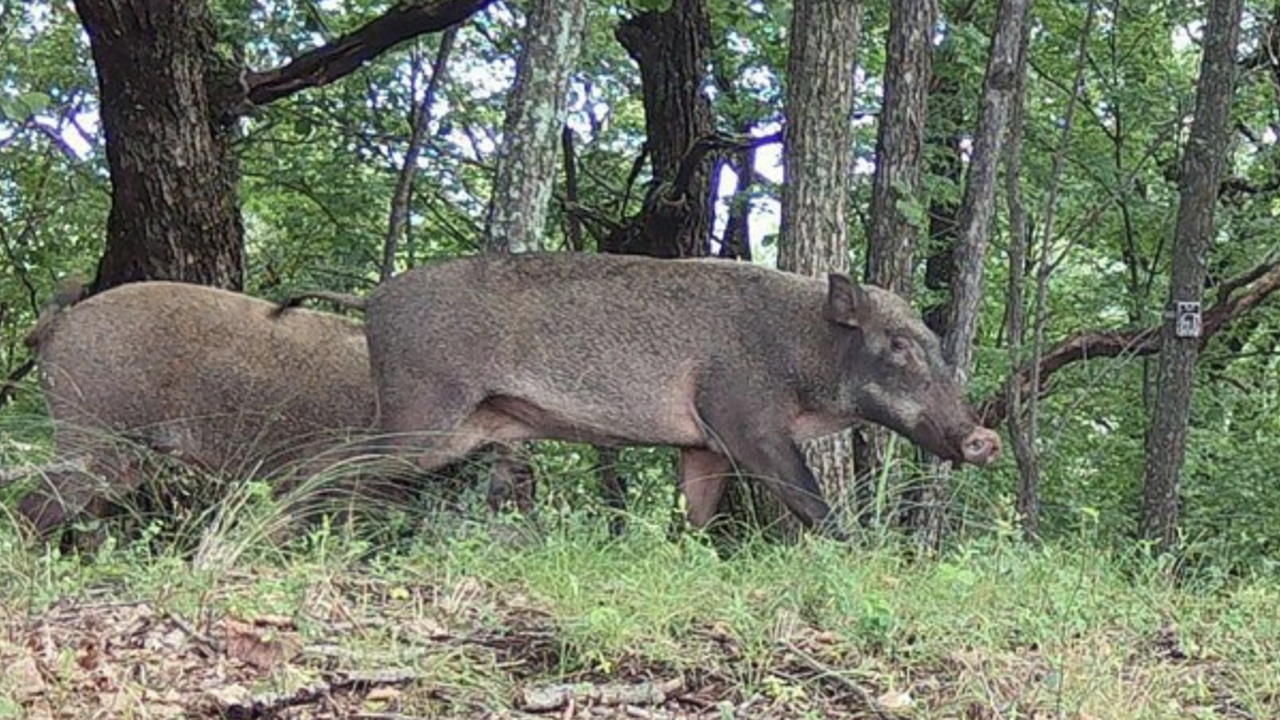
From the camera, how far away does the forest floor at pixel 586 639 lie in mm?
3635

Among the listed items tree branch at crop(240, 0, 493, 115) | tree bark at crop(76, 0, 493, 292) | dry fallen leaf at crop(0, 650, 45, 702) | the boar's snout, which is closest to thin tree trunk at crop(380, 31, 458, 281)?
tree branch at crop(240, 0, 493, 115)

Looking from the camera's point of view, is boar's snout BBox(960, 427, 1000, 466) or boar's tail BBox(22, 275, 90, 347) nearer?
boar's snout BBox(960, 427, 1000, 466)

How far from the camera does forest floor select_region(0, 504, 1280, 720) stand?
3635mm

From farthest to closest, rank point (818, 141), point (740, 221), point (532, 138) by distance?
point (740, 221), point (818, 141), point (532, 138)

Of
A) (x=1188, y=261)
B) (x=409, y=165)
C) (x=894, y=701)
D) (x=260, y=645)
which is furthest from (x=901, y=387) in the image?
(x=409, y=165)

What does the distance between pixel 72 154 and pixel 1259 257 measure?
9286 millimetres

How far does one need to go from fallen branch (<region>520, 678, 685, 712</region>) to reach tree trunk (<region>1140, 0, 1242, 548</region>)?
4966mm

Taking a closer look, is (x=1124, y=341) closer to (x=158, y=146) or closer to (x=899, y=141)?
(x=899, y=141)

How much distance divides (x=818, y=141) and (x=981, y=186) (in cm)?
127

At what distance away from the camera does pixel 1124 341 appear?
11.2m

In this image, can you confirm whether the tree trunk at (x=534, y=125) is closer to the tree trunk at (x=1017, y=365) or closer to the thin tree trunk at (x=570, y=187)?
the tree trunk at (x=1017, y=365)

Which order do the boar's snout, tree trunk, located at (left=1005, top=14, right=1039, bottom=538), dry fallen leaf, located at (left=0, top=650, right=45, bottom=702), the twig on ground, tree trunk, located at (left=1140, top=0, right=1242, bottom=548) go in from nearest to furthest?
dry fallen leaf, located at (left=0, top=650, right=45, bottom=702), the twig on ground, the boar's snout, tree trunk, located at (left=1140, top=0, right=1242, bottom=548), tree trunk, located at (left=1005, top=14, right=1039, bottom=538)

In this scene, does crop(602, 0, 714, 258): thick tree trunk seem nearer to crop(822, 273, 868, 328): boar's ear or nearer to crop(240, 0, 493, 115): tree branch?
crop(240, 0, 493, 115): tree branch

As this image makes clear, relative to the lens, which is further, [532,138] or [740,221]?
[740,221]
